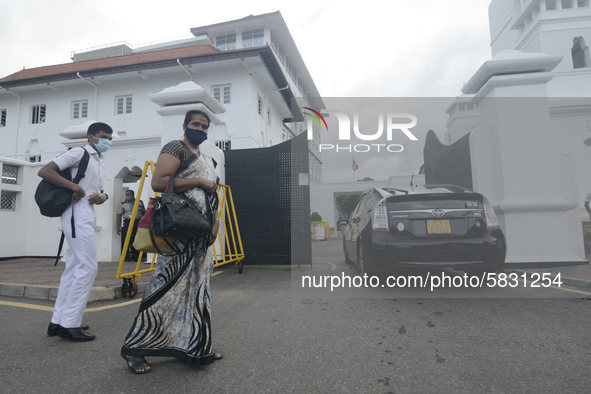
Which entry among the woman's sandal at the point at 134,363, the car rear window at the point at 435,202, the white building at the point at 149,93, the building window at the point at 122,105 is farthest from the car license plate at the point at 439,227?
the building window at the point at 122,105

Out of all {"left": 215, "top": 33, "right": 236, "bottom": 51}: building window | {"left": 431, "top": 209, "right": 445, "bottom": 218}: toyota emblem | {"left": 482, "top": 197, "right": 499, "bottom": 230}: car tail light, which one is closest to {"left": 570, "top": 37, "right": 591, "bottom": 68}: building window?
{"left": 215, "top": 33, "right": 236, "bottom": 51}: building window

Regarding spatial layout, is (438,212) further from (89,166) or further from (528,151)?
(89,166)

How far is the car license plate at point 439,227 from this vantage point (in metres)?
4.84

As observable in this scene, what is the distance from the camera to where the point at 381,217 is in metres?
5.06

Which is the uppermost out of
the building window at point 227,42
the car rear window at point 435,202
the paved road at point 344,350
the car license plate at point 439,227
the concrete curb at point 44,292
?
the building window at point 227,42

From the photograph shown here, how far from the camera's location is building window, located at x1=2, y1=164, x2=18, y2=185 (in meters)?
9.38

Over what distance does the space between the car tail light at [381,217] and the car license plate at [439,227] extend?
0.54 meters

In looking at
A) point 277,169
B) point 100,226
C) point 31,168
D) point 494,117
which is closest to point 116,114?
point 31,168

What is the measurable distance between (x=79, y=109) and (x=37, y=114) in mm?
3213

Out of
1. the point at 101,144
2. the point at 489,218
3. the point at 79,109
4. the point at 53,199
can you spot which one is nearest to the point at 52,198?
the point at 53,199

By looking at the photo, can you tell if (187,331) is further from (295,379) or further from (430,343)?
(430,343)

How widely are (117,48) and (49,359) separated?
39233 mm

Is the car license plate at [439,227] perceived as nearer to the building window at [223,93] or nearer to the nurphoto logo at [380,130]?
the nurphoto logo at [380,130]

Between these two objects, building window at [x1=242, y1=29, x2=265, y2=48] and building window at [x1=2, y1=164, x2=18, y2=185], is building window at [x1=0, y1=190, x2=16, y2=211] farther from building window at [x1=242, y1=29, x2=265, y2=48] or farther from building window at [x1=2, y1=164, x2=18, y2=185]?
building window at [x1=242, y1=29, x2=265, y2=48]
